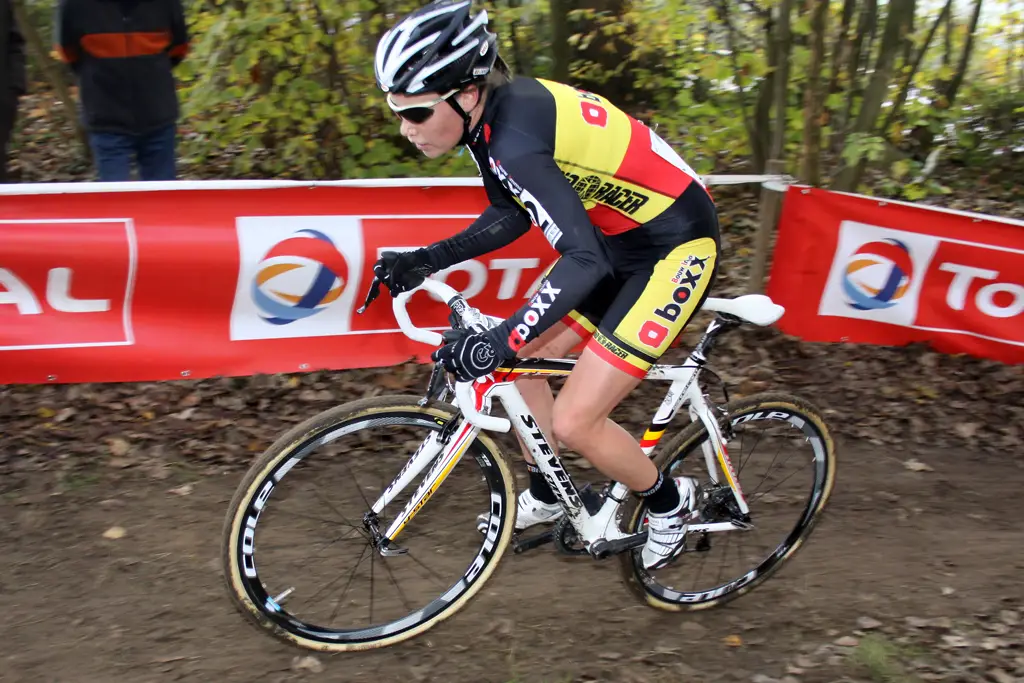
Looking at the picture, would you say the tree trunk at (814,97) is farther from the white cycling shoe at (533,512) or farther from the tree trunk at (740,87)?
the white cycling shoe at (533,512)

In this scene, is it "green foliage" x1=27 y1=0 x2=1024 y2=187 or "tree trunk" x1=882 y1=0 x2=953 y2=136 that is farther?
"tree trunk" x1=882 y1=0 x2=953 y2=136

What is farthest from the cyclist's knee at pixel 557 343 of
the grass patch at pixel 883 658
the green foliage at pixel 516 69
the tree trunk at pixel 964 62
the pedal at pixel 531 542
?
the tree trunk at pixel 964 62

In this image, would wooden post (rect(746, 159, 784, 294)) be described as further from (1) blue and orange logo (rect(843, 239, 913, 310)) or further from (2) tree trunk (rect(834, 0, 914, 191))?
(2) tree trunk (rect(834, 0, 914, 191))

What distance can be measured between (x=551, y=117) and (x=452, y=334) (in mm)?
795

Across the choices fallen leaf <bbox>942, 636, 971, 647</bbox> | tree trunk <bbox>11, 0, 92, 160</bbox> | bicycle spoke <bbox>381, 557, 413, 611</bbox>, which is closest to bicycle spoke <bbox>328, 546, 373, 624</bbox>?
bicycle spoke <bbox>381, 557, 413, 611</bbox>

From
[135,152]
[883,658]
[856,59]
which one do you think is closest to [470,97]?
[883,658]

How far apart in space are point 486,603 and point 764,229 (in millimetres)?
3611

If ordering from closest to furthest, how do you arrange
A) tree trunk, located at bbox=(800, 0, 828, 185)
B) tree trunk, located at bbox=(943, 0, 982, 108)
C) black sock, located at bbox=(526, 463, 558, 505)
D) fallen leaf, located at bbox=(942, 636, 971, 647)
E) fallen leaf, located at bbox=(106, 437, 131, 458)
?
black sock, located at bbox=(526, 463, 558, 505), fallen leaf, located at bbox=(942, 636, 971, 647), fallen leaf, located at bbox=(106, 437, 131, 458), tree trunk, located at bbox=(800, 0, 828, 185), tree trunk, located at bbox=(943, 0, 982, 108)

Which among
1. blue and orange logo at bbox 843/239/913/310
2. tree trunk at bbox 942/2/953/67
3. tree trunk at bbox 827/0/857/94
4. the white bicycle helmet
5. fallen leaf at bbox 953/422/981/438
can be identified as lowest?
fallen leaf at bbox 953/422/981/438

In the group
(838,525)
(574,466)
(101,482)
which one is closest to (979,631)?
(838,525)

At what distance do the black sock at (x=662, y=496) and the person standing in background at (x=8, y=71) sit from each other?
501cm

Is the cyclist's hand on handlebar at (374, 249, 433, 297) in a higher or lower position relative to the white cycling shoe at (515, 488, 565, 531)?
higher

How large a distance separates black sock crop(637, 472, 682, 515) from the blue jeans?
431 centimetres

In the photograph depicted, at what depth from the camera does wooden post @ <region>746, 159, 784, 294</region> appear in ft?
19.5
